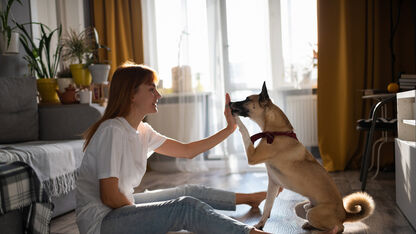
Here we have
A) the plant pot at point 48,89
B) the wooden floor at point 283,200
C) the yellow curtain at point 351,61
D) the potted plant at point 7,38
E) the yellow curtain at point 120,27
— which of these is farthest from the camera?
the yellow curtain at point 120,27

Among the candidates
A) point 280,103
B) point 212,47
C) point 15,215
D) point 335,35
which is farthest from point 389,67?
point 15,215

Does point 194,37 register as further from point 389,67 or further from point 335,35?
point 389,67

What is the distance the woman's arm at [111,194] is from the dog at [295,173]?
0.67m

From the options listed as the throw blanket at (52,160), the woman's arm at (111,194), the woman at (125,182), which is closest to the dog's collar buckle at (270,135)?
the woman at (125,182)

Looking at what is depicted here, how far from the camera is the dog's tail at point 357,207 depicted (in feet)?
5.29

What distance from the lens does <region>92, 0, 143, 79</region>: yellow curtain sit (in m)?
4.03

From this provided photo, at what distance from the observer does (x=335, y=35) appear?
3500mm

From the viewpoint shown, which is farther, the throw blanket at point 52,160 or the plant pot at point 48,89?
the plant pot at point 48,89

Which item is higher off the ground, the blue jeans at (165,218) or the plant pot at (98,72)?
the plant pot at (98,72)

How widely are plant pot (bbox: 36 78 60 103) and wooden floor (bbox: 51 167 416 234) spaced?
1.02 meters

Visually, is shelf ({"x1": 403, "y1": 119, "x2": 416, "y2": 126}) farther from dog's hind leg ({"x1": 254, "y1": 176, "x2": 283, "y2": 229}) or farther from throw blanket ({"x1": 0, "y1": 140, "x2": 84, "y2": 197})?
throw blanket ({"x1": 0, "y1": 140, "x2": 84, "y2": 197})

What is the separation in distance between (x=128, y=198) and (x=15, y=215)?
1.34ft

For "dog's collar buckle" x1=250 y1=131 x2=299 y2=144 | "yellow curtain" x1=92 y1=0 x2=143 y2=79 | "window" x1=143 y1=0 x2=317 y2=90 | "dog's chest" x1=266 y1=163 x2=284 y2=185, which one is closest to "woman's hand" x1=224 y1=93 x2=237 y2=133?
"dog's collar buckle" x1=250 y1=131 x2=299 y2=144

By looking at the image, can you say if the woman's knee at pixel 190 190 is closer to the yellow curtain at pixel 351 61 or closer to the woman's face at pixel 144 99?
the woman's face at pixel 144 99
